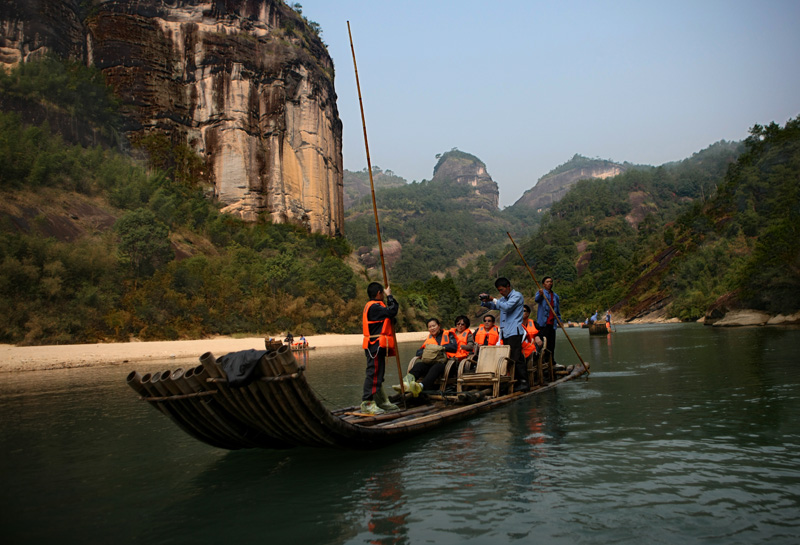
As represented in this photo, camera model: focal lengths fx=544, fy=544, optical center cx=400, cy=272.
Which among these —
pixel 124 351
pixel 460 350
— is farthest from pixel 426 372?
pixel 124 351

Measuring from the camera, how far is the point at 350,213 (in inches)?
6398

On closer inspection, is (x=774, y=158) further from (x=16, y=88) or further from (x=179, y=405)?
(x=16, y=88)

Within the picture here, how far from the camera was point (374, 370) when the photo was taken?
7.67 m

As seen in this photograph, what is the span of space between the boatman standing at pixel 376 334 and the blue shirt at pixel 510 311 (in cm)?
267

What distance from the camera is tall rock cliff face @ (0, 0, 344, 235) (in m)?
52.2

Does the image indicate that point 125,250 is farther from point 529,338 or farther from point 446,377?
point 446,377

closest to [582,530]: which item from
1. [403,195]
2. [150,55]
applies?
[150,55]

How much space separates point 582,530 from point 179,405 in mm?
4259

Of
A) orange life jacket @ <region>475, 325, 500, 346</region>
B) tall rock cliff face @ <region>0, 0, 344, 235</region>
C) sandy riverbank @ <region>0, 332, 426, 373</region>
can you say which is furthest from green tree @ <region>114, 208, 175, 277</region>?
orange life jacket @ <region>475, 325, 500, 346</region>

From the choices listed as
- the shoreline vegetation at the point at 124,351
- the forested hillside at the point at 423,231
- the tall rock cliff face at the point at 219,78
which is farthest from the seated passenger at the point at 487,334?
the forested hillside at the point at 423,231

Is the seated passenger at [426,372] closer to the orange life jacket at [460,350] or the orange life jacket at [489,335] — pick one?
the orange life jacket at [460,350]

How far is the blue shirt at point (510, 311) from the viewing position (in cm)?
989

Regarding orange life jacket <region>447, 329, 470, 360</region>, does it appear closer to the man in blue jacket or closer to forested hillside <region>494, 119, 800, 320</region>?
the man in blue jacket

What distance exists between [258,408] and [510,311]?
5620mm
